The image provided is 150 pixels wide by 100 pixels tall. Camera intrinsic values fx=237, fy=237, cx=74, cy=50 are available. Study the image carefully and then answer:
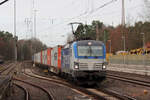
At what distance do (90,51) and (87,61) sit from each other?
784 millimetres

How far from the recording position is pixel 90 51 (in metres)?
15.2

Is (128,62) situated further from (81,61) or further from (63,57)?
(81,61)

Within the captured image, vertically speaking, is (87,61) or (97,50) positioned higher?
(97,50)

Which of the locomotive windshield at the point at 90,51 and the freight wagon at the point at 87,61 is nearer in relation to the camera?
the freight wagon at the point at 87,61

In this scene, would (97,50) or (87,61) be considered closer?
(87,61)

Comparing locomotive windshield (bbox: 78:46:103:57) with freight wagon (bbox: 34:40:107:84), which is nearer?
freight wagon (bbox: 34:40:107:84)

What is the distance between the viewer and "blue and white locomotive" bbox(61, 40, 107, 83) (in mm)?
14501

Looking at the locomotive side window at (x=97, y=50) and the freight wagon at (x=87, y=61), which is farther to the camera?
the locomotive side window at (x=97, y=50)

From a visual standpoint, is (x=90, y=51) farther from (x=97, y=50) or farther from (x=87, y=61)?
(x=87, y=61)

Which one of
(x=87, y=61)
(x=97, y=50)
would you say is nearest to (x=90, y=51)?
(x=97, y=50)

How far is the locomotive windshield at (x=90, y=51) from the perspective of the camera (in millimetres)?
15031

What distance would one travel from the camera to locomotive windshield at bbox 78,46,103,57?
15.0m

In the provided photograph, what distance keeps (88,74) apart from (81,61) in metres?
0.93

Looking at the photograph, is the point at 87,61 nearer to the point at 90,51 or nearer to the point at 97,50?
the point at 90,51
